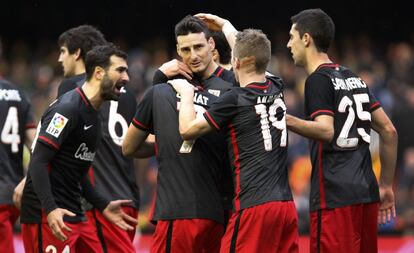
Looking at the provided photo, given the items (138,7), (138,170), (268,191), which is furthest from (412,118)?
(268,191)

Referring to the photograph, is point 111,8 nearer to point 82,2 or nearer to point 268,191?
point 82,2

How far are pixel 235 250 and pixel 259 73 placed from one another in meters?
1.20


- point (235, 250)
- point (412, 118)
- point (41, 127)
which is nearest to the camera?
point (235, 250)

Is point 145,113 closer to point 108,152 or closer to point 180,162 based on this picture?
point 180,162

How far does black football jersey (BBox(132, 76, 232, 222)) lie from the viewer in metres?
6.52

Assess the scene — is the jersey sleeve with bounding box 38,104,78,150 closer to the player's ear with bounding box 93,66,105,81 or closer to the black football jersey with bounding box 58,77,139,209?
the player's ear with bounding box 93,66,105,81

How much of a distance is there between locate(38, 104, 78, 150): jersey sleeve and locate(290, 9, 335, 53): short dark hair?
5.95 ft

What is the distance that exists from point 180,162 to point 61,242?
3.71ft

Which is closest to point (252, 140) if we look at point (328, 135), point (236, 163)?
point (236, 163)

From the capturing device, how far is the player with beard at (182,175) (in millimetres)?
6496

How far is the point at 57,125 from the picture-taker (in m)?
6.77

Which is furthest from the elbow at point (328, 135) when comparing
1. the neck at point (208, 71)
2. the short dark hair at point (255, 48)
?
the neck at point (208, 71)

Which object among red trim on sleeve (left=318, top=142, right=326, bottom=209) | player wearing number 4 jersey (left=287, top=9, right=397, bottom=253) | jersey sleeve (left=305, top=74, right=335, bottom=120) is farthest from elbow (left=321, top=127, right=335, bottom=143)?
red trim on sleeve (left=318, top=142, right=326, bottom=209)

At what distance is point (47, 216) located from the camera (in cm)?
668
